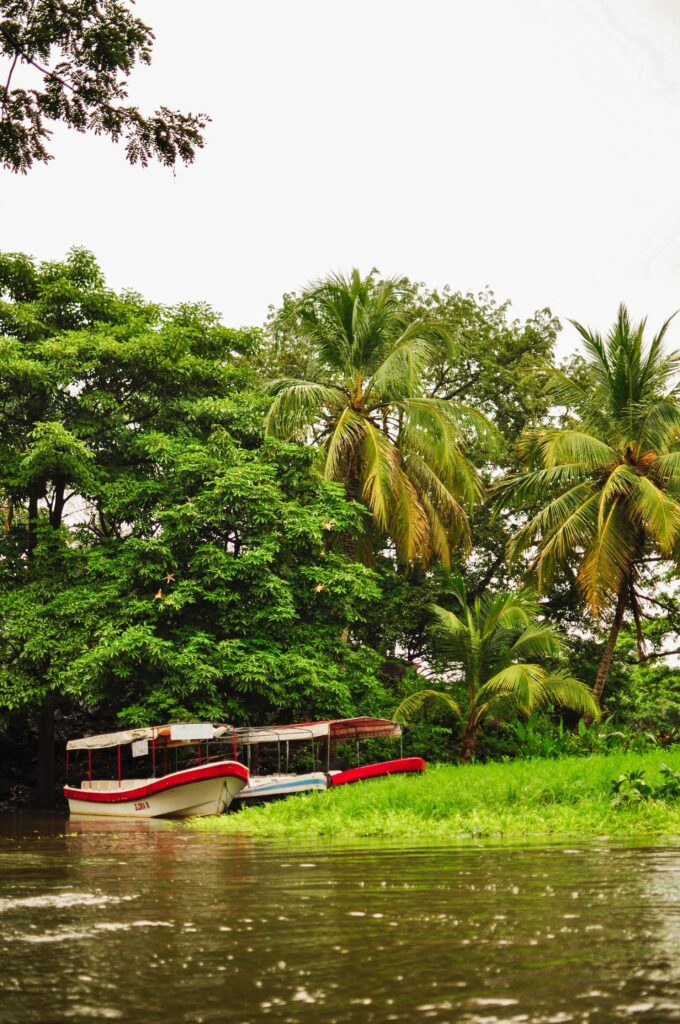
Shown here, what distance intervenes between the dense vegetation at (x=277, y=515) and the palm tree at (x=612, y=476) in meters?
0.06

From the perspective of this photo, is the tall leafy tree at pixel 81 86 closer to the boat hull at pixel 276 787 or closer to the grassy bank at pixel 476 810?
the grassy bank at pixel 476 810

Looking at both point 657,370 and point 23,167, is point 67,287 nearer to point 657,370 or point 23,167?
point 657,370

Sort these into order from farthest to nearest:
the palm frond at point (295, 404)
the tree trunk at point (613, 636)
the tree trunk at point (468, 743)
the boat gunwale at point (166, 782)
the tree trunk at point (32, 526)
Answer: the tree trunk at point (32, 526) → the tree trunk at point (613, 636) → the palm frond at point (295, 404) → the tree trunk at point (468, 743) → the boat gunwale at point (166, 782)

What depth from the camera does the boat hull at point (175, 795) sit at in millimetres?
17453

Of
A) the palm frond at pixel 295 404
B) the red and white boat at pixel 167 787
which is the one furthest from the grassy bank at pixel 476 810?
the palm frond at pixel 295 404

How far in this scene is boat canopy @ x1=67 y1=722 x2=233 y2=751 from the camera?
57.4ft

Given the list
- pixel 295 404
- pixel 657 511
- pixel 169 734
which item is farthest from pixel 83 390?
pixel 657 511

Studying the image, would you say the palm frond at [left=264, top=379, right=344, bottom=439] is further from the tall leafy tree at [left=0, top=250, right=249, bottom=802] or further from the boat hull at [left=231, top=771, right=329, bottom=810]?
the boat hull at [left=231, top=771, right=329, bottom=810]

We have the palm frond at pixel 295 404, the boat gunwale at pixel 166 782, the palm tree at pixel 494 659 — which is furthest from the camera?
the palm frond at pixel 295 404

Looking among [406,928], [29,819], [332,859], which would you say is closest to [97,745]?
[29,819]

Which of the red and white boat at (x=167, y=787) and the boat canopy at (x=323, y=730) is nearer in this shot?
the red and white boat at (x=167, y=787)

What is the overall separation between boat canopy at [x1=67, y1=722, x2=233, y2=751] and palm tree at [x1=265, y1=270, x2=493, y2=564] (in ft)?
21.6

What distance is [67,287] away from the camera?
23.0 metres

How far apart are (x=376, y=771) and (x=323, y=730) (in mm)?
1423
